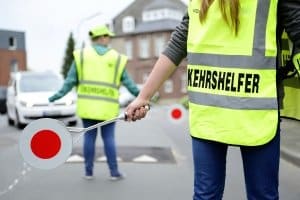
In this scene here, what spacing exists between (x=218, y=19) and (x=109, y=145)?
472cm

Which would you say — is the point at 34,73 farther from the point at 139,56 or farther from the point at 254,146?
the point at 139,56

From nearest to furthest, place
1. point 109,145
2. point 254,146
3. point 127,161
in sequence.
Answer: point 254,146 < point 109,145 < point 127,161

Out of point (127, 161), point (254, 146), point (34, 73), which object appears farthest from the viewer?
point (34, 73)

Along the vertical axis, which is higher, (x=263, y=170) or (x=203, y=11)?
(x=203, y=11)

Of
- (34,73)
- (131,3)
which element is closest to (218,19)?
(34,73)

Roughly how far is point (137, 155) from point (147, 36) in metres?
63.0

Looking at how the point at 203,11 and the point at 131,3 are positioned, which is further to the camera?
the point at 131,3

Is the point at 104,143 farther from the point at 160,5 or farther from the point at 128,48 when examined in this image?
the point at 160,5

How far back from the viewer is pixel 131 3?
82.6m

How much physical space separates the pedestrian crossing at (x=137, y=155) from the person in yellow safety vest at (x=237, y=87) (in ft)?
20.1

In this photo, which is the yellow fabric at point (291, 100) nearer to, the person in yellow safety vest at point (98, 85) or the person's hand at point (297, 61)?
the person's hand at point (297, 61)

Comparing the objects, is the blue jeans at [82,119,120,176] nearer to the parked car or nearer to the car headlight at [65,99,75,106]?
the car headlight at [65,99,75,106]

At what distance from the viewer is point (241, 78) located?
2.66m

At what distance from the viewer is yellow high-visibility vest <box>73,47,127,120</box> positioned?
23.4 ft
